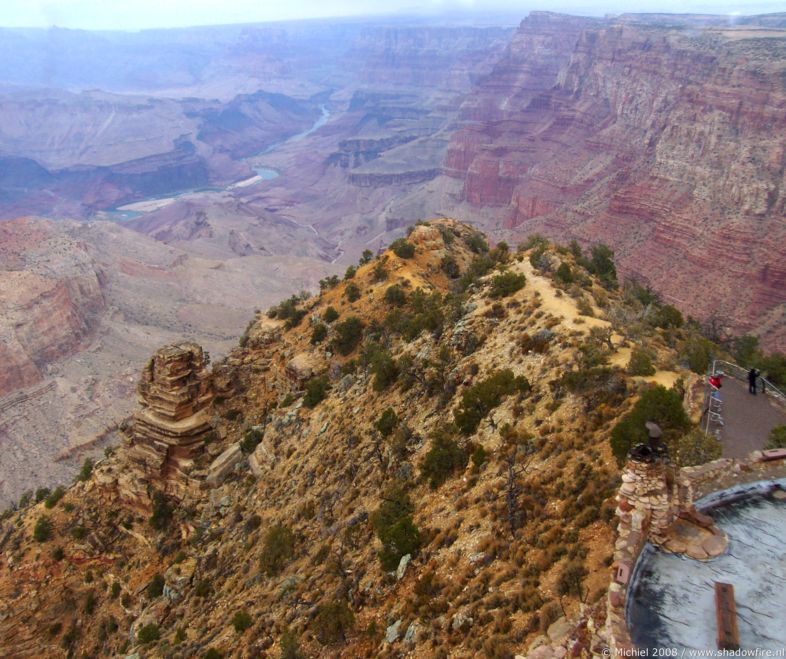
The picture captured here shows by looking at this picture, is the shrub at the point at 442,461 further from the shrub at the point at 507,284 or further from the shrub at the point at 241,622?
the shrub at the point at 507,284

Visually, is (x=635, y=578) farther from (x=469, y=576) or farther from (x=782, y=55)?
(x=782, y=55)

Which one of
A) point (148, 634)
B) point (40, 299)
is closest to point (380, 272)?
point (148, 634)

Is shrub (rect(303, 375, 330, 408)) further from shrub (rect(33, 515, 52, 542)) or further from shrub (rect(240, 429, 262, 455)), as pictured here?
shrub (rect(33, 515, 52, 542))

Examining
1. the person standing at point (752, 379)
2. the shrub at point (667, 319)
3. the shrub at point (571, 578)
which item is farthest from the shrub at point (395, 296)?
the shrub at point (571, 578)

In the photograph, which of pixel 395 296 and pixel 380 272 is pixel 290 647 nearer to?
pixel 395 296

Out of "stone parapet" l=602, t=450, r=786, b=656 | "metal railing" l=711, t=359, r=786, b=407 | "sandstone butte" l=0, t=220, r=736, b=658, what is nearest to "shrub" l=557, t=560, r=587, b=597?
"sandstone butte" l=0, t=220, r=736, b=658
